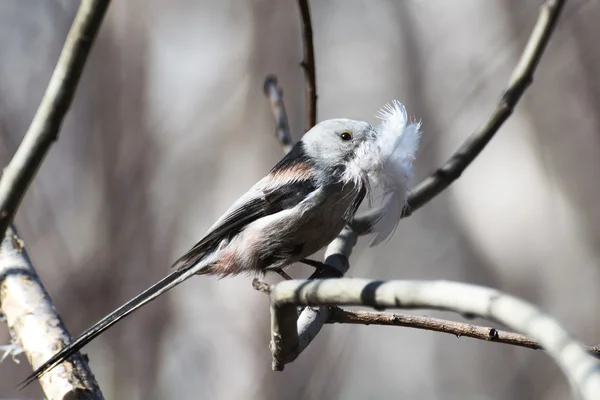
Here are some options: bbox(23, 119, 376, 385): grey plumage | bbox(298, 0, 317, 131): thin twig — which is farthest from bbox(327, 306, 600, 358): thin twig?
bbox(298, 0, 317, 131): thin twig

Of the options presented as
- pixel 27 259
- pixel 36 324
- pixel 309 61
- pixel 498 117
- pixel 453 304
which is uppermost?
pixel 309 61

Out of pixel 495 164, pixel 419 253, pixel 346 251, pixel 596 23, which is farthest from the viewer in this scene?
pixel 419 253

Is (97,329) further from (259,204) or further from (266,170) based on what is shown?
(266,170)

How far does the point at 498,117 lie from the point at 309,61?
0.91m

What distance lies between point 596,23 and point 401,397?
435cm

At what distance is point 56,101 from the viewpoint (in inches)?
65.2

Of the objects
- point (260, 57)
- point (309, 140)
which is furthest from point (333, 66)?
point (309, 140)

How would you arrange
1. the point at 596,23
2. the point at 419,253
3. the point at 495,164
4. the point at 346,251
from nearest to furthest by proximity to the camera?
the point at 346,251 < the point at 596,23 < the point at 495,164 < the point at 419,253

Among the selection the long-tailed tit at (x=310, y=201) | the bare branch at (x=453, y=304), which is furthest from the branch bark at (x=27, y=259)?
the bare branch at (x=453, y=304)

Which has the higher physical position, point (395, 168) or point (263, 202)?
point (263, 202)

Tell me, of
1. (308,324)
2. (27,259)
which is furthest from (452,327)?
(27,259)

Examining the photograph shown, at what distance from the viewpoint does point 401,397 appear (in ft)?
24.5

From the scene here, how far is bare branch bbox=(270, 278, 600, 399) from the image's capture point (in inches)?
43.9

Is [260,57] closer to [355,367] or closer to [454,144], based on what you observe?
[454,144]
